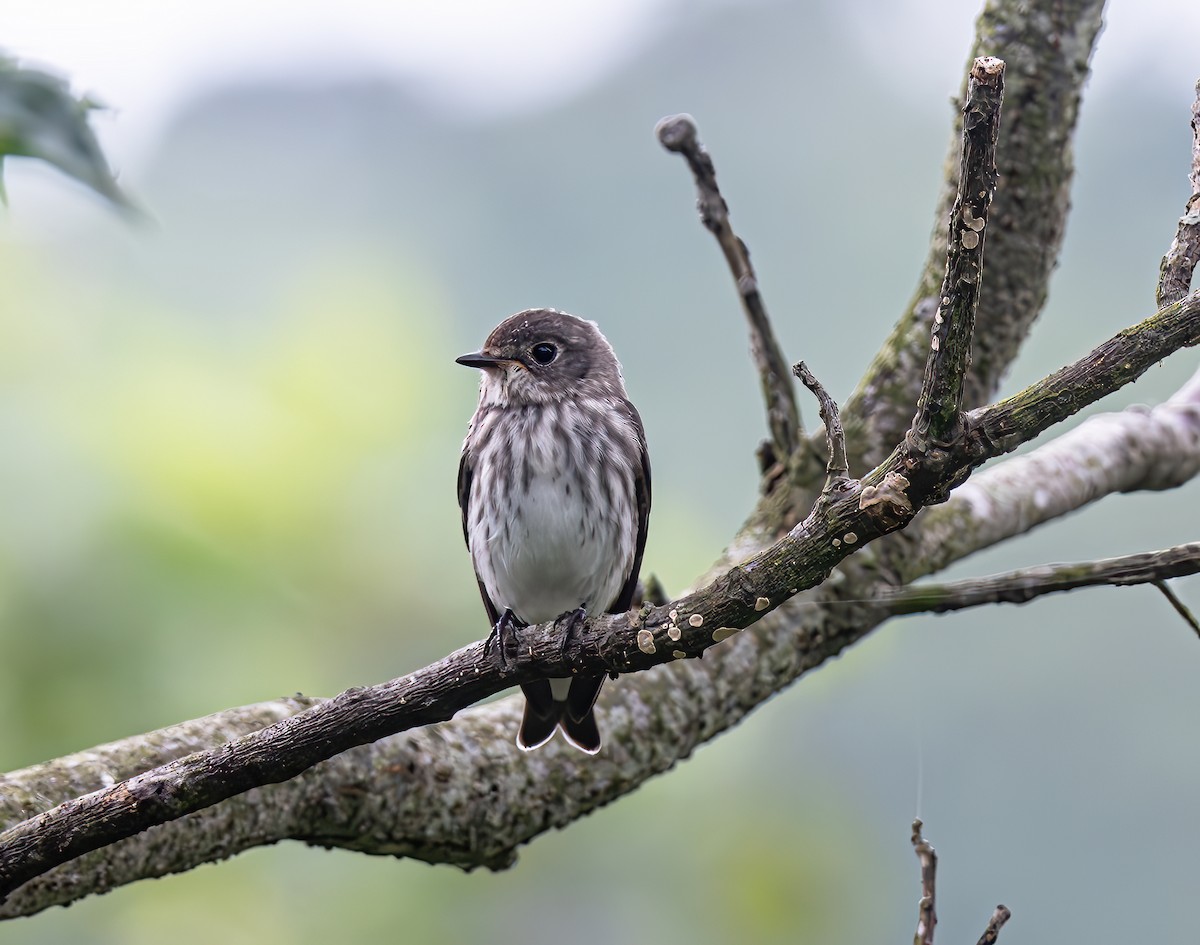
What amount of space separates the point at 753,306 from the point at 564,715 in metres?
1.36

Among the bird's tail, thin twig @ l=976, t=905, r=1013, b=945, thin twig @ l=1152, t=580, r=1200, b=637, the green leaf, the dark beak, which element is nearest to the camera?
the green leaf

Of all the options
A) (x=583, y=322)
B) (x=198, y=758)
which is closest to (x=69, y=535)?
(x=583, y=322)

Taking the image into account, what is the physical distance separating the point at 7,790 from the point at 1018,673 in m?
6.55

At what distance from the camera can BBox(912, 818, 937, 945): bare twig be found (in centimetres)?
196

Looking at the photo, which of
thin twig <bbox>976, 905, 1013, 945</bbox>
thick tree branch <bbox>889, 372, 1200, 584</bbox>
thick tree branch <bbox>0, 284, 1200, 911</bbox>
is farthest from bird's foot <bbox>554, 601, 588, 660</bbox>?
thick tree branch <bbox>889, 372, 1200, 584</bbox>

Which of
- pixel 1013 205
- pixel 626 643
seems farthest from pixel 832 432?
pixel 1013 205

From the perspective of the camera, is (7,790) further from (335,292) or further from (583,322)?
(335,292)

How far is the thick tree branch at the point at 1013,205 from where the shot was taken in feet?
12.4

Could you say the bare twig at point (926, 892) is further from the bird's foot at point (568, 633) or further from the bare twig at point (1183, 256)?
the bare twig at point (1183, 256)

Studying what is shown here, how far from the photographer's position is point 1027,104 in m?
3.80

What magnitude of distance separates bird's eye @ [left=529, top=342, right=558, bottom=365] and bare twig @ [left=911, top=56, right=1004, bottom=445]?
211 cm

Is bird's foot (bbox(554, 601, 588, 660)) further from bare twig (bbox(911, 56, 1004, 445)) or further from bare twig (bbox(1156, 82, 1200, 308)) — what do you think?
bare twig (bbox(1156, 82, 1200, 308))

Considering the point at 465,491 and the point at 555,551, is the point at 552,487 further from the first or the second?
the point at 465,491

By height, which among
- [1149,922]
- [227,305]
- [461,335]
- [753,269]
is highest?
[227,305]
